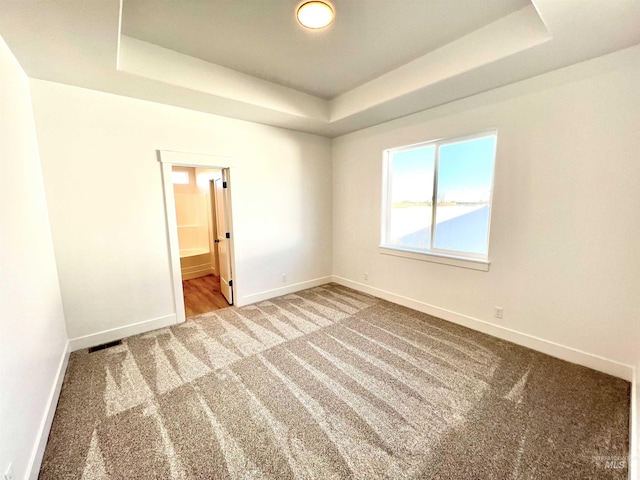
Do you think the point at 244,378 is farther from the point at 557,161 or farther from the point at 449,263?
the point at 557,161

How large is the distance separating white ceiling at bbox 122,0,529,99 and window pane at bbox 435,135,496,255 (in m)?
1.16

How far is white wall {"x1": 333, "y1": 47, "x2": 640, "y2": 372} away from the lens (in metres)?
2.02

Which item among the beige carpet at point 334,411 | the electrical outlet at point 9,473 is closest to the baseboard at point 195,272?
the beige carpet at point 334,411

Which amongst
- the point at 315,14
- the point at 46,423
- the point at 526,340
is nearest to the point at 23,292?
the point at 46,423

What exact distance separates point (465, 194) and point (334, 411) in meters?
2.67

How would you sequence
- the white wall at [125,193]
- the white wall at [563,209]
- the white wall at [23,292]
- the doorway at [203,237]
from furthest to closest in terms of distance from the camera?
the doorway at [203,237]
the white wall at [125,193]
the white wall at [563,209]
the white wall at [23,292]

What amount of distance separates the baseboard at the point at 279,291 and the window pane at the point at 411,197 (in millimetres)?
1441

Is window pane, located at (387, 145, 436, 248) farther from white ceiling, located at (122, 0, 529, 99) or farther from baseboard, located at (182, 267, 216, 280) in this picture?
baseboard, located at (182, 267, 216, 280)

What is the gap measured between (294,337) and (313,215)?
7.20 feet

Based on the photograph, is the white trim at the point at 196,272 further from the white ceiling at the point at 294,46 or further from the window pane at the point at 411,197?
the window pane at the point at 411,197

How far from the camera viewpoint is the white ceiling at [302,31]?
6.22ft

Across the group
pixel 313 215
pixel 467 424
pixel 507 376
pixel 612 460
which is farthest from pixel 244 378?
pixel 313 215

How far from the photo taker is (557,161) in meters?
2.29

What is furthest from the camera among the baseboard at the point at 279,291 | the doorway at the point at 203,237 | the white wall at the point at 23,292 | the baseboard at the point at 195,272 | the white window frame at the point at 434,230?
the baseboard at the point at 195,272
